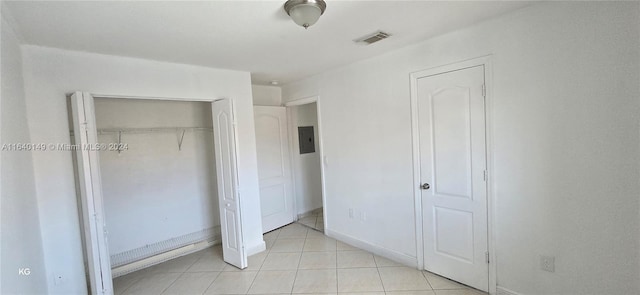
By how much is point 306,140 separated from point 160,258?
9.31 feet

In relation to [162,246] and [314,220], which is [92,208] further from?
[314,220]

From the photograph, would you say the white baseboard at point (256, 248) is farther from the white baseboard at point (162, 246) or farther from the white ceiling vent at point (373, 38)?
the white ceiling vent at point (373, 38)

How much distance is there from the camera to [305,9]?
5.18 feet

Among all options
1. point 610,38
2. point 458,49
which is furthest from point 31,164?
point 610,38

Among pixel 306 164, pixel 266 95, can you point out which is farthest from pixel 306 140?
pixel 266 95

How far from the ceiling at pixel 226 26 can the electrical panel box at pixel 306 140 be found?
7.28 ft

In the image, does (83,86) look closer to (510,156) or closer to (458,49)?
(458,49)

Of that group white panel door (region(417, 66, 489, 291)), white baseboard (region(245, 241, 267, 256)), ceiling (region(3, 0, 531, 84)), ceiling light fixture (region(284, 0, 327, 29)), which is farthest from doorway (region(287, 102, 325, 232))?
ceiling light fixture (region(284, 0, 327, 29))

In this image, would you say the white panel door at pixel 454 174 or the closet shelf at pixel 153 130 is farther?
the closet shelf at pixel 153 130

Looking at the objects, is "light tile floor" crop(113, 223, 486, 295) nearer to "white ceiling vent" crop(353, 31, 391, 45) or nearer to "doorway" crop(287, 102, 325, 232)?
"doorway" crop(287, 102, 325, 232)

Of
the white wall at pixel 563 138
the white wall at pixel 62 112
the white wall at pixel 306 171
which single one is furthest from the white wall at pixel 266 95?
the white wall at pixel 563 138

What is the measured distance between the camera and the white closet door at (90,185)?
215 centimetres

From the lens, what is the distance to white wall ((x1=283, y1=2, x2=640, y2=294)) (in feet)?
5.45

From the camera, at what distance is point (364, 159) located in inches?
131
